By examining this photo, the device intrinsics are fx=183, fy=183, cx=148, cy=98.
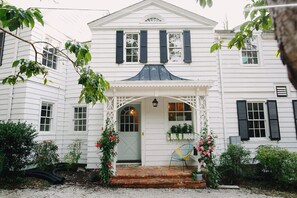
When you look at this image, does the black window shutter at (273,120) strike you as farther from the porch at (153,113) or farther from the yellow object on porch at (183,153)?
the yellow object on porch at (183,153)

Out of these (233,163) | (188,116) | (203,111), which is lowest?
(233,163)

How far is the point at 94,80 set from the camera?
2734 millimetres

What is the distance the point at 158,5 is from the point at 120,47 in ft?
8.17

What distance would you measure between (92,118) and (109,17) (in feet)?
14.0

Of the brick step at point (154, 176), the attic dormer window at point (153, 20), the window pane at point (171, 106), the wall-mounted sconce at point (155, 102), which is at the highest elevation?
the attic dormer window at point (153, 20)

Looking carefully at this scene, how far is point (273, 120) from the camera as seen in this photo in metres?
7.45

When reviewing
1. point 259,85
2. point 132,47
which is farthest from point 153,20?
point 259,85

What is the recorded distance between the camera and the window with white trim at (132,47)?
764 cm

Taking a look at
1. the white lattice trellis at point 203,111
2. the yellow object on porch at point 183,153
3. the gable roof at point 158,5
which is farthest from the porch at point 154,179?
the gable roof at point 158,5

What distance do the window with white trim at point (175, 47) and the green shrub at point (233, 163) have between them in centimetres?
401

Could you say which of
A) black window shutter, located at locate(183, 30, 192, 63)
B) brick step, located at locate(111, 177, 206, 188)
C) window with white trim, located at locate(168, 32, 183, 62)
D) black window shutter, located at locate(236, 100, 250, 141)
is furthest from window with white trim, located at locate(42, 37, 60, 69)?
black window shutter, located at locate(236, 100, 250, 141)

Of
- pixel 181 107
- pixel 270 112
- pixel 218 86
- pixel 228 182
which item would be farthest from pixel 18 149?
pixel 270 112

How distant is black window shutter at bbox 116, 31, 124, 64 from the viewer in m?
7.48

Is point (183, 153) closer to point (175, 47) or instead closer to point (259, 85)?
point (175, 47)
